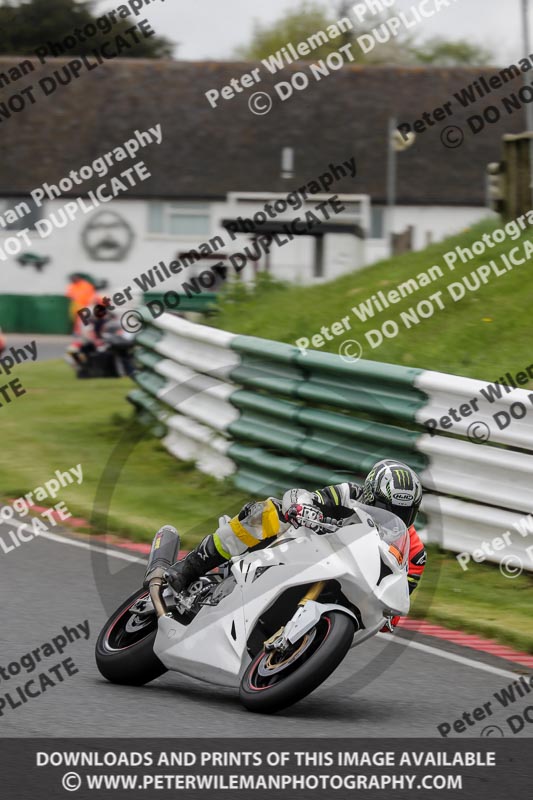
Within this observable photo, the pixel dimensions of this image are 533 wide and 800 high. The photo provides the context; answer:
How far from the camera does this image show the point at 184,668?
6133 millimetres

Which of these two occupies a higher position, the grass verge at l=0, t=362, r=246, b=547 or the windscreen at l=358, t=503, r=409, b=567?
the windscreen at l=358, t=503, r=409, b=567

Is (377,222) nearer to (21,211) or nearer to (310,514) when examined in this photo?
(21,211)

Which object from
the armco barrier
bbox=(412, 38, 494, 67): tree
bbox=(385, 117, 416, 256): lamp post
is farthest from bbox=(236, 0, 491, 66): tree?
the armco barrier

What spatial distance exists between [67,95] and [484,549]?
125 ft

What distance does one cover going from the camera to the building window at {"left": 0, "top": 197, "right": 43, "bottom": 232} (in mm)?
43062

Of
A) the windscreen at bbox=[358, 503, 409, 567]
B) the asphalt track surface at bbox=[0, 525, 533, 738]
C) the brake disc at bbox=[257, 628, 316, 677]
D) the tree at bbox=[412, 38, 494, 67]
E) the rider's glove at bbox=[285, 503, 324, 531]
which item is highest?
the tree at bbox=[412, 38, 494, 67]

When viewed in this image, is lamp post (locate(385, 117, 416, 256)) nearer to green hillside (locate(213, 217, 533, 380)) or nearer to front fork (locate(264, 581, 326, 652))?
green hillside (locate(213, 217, 533, 380))

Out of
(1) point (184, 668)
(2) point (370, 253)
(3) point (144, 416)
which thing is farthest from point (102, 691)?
(2) point (370, 253)

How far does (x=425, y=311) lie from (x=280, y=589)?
7.84 metres

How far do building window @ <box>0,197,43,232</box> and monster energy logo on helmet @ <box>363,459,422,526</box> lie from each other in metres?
37.9

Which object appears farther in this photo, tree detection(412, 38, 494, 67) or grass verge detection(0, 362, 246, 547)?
tree detection(412, 38, 494, 67)

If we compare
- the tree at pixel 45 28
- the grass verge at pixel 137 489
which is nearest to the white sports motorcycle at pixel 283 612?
the grass verge at pixel 137 489

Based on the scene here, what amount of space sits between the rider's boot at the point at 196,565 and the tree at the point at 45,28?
165ft
